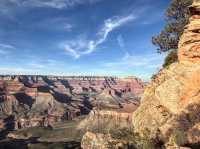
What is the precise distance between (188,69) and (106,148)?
24475 millimetres

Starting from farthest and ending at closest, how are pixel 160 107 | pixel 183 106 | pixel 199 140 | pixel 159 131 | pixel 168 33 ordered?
pixel 168 33
pixel 160 107
pixel 159 131
pixel 183 106
pixel 199 140

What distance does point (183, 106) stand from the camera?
4959 centimetres

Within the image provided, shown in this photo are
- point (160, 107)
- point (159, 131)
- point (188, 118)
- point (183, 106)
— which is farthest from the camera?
point (160, 107)

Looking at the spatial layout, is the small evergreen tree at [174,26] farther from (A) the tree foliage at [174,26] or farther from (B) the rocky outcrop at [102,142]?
(B) the rocky outcrop at [102,142]

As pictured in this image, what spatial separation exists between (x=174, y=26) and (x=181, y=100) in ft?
119

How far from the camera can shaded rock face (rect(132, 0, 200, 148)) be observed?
44.8 m

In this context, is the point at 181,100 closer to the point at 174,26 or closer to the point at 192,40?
the point at 192,40

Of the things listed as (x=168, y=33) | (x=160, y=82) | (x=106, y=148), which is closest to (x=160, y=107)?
(x=160, y=82)

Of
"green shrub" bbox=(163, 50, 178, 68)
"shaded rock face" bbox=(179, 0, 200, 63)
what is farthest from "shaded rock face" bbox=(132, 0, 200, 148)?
"green shrub" bbox=(163, 50, 178, 68)

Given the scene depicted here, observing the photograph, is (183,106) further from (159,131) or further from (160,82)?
(160,82)

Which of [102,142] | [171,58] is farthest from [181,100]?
[102,142]

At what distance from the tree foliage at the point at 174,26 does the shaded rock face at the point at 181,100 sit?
1004 inches

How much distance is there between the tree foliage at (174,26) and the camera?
8062 centimetres

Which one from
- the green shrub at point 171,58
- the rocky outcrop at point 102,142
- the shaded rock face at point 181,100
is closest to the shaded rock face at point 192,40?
the shaded rock face at point 181,100
